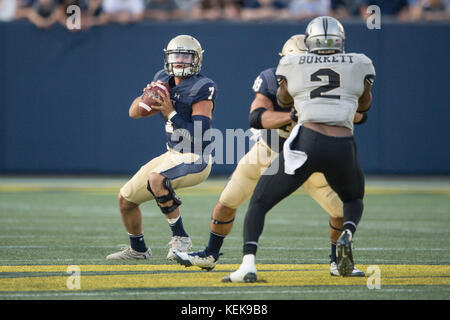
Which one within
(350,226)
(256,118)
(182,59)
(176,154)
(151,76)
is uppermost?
(151,76)

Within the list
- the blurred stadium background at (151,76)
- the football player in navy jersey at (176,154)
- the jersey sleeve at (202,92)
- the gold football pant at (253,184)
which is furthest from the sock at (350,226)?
the blurred stadium background at (151,76)

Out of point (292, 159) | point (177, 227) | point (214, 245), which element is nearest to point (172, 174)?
point (177, 227)

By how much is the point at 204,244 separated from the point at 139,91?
658 centimetres

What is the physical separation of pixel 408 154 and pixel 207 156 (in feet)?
24.5

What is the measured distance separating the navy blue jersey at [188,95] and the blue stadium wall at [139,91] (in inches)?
269

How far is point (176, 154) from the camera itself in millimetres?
6426

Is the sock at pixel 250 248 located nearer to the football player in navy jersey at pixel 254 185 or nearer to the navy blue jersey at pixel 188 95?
the football player in navy jersey at pixel 254 185

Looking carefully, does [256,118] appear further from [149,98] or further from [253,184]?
[149,98]

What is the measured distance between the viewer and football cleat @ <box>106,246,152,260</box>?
6207 millimetres

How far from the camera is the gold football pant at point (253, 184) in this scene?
5.52 meters

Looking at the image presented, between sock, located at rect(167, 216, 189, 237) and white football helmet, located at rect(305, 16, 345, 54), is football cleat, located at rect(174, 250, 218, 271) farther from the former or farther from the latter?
white football helmet, located at rect(305, 16, 345, 54)

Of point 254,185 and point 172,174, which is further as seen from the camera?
point 172,174

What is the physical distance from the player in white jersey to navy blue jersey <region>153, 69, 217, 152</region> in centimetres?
132
